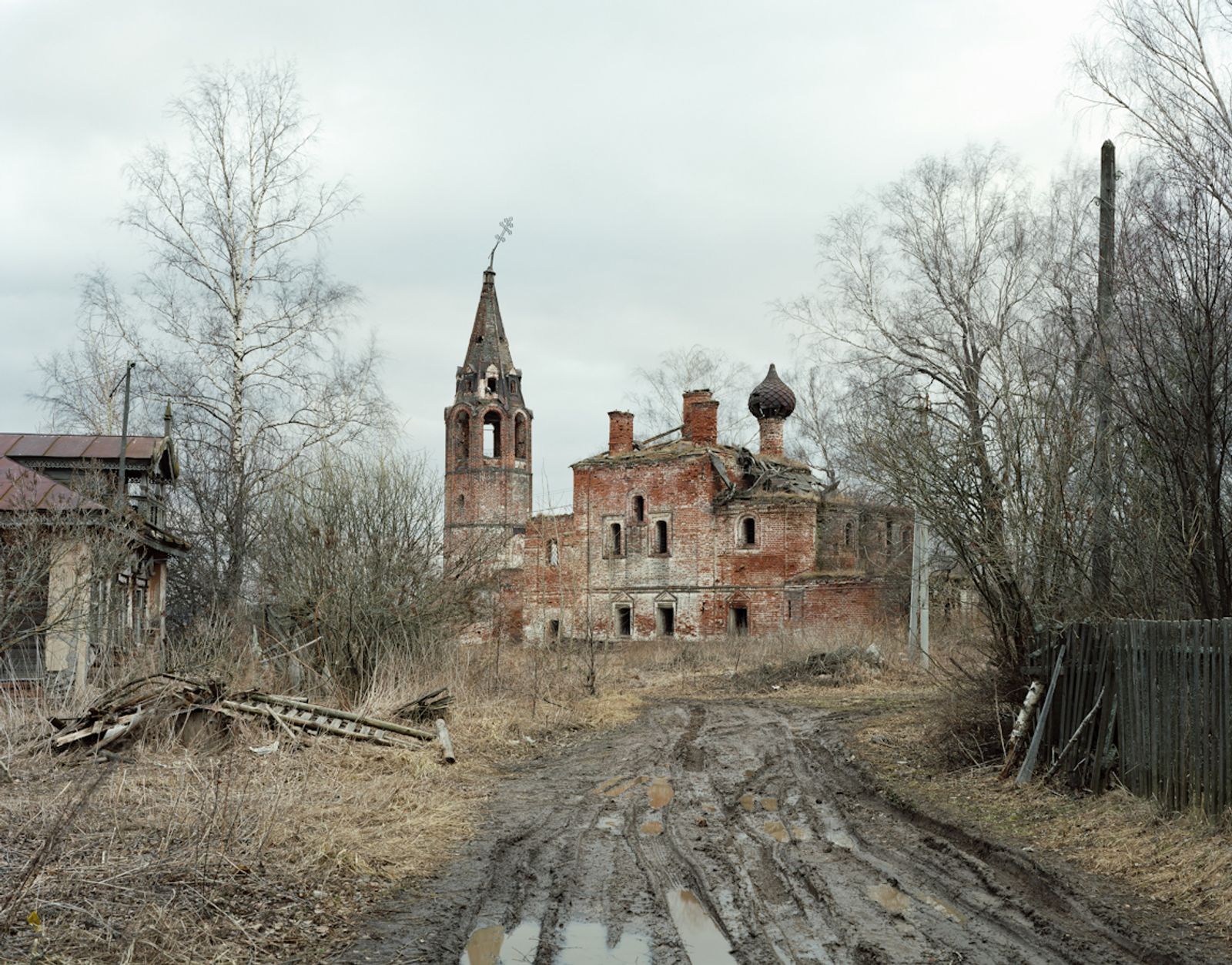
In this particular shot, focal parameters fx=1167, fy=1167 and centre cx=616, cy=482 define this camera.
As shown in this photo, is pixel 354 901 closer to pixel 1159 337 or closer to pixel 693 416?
pixel 1159 337

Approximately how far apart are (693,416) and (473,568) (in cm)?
2302

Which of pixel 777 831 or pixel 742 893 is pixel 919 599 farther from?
pixel 742 893

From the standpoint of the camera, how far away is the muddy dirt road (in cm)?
600

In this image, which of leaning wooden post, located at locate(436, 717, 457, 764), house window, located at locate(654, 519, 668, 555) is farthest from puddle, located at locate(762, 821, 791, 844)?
house window, located at locate(654, 519, 668, 555)

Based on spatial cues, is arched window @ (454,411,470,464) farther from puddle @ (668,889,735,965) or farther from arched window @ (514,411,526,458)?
puddle @ (668,889,735,965)

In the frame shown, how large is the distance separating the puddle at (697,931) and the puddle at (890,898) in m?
1.07

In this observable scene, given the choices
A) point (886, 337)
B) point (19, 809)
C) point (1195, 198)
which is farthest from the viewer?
point (886, 337)

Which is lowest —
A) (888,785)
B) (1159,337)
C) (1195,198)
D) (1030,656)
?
(888,785)

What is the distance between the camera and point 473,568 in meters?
19.4

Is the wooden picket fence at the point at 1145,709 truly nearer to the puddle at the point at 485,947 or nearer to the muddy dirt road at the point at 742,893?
the muddy dirt road at the point at 742,893

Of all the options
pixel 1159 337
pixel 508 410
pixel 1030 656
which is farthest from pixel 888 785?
pixel 508 410

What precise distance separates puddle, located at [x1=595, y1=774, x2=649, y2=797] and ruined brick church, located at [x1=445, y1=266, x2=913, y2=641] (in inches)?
927

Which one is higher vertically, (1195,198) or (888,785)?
(1195,198)

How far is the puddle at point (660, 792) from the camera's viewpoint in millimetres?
10914
